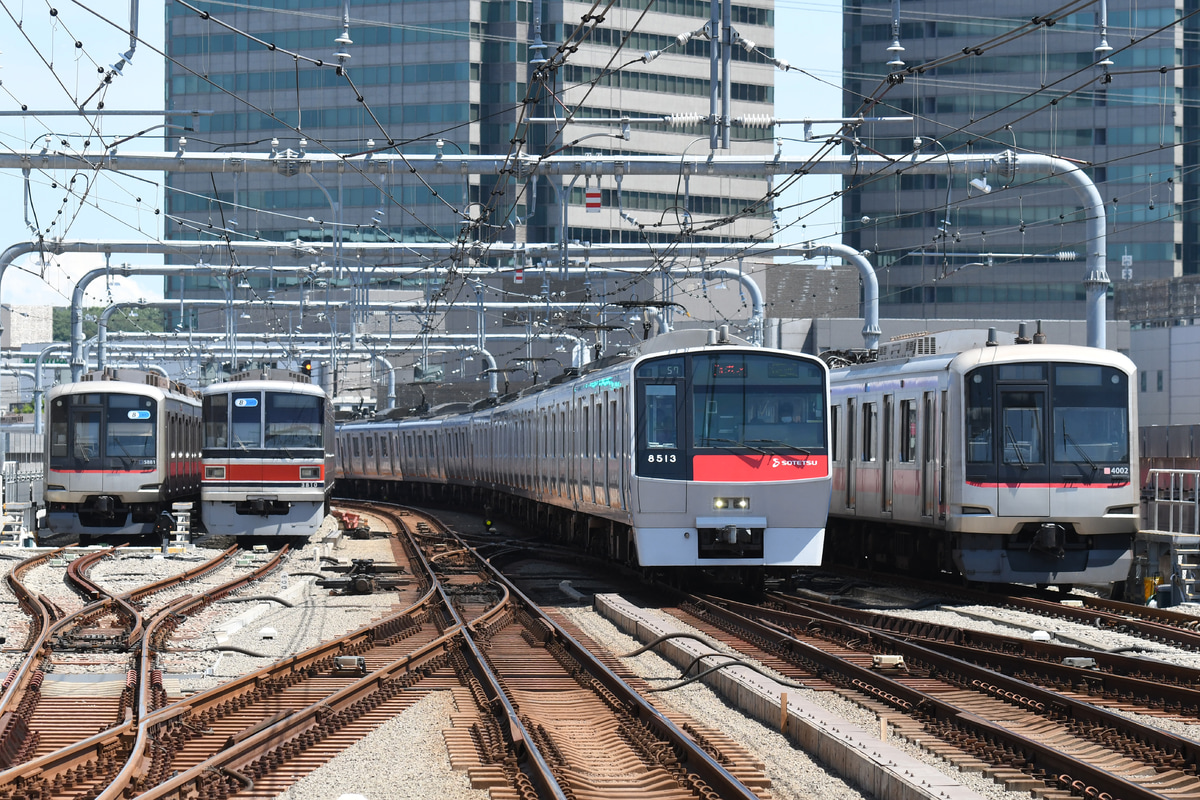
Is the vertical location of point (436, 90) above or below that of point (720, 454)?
above

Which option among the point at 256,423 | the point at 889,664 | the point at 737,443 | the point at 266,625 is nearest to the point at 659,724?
the point at 889,664

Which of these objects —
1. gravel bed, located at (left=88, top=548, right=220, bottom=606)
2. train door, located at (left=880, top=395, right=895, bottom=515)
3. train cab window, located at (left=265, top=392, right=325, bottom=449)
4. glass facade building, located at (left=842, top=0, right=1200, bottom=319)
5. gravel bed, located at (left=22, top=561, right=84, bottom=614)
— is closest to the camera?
gravel bed, located at (left=22, top=561, right=84, bottom=614)

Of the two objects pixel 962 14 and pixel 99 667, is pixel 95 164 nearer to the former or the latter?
pixel 99 667

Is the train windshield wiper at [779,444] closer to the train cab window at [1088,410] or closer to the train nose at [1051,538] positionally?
the train nose at [1051,538]

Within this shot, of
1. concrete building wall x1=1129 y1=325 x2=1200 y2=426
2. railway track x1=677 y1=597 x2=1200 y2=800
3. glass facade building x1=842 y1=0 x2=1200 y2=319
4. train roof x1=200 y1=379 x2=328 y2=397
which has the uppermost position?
glass facade building x1=842 y1=0 x2=1200 y2=319

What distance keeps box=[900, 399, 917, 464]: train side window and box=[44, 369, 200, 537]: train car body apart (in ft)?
46.4

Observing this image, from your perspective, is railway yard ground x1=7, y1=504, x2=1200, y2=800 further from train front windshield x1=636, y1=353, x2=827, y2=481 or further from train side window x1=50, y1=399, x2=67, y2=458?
train side window x1=50, y1=399, x2=67, y2=458

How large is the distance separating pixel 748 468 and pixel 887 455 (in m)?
3.61

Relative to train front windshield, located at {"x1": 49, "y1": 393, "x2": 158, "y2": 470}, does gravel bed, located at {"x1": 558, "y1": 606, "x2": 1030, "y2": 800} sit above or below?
below

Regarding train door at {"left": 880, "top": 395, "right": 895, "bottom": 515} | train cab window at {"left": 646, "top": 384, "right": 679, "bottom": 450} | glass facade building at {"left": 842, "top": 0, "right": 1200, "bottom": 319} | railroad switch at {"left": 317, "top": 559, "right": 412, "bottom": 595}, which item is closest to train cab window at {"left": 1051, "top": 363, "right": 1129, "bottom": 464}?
train door at {"left": 880, "top": 395, "right": 895, "bottom": 515}

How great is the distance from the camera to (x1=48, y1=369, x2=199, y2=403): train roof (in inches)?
1063

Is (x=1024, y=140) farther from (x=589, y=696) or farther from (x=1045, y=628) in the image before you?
(x=589, y=696)

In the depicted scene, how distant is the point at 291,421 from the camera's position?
26.6 m

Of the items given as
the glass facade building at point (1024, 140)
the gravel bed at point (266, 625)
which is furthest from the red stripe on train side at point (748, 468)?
the glass facade building at point (1024, 140)
